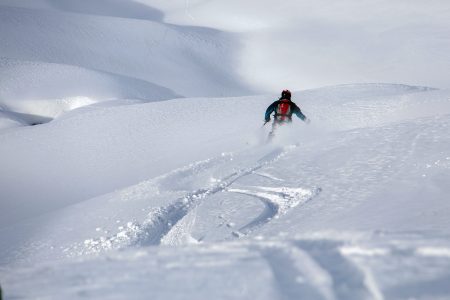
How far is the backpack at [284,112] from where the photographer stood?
7.26 m

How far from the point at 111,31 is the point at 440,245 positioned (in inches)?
1253

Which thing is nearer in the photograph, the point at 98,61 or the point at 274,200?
the point at 274,200

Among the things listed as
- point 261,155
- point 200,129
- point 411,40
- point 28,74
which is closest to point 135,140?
point 200,129

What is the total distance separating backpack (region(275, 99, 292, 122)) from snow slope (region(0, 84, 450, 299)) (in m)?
0.26

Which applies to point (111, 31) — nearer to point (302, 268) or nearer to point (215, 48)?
point (215, 48)

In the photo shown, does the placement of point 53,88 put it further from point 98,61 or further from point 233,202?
point 233,202

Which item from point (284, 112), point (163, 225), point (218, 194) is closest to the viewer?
point (163, 225)

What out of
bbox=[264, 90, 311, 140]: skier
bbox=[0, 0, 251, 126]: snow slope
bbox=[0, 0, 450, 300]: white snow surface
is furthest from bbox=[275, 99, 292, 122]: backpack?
bbox=[0, 0, 251, 126]: snow slope

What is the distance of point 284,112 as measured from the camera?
7.28m

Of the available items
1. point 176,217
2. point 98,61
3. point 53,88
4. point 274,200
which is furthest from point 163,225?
point 98,61

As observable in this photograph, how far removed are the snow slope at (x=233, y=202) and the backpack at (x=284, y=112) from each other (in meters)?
0.26

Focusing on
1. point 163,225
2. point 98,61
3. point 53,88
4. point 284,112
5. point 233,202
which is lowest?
point 163,225

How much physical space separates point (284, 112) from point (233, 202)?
10.1ft

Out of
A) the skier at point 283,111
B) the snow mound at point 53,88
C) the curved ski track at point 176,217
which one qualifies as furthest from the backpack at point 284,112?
the snow mound at point 53,88
